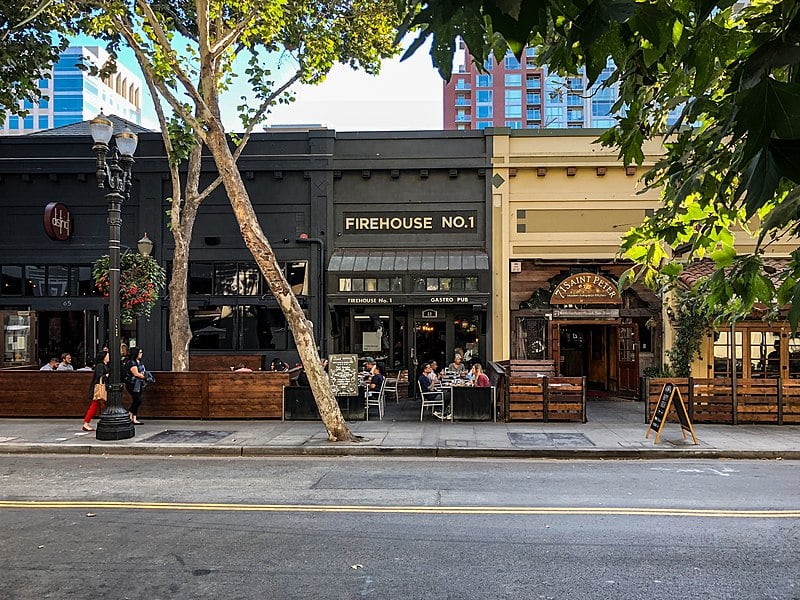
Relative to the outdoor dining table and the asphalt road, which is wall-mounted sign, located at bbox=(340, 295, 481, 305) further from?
the asphalt road

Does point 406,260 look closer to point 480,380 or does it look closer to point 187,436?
point 480,380

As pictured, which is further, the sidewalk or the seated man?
the seated man

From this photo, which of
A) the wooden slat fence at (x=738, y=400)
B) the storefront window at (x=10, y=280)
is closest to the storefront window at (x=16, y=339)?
the storefront window at (x=10, y=280)

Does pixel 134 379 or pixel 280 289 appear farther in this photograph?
pixel 134 379

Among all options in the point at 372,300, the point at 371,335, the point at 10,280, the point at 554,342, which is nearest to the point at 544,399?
the point at 554,342

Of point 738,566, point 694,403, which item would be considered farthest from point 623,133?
point 694,403

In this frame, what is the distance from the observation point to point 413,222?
1908cm

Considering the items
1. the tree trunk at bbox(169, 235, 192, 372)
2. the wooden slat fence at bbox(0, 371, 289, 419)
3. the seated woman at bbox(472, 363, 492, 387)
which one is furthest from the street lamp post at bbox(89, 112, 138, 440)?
the seated woman at bbox(472, 363, 492, 387)

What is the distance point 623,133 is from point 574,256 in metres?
14.2

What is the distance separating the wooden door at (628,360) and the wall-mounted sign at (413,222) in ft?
17.0

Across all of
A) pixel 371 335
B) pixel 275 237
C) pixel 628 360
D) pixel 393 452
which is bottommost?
pixel 393 452

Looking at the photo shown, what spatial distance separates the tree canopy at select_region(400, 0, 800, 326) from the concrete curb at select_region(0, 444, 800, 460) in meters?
6.71

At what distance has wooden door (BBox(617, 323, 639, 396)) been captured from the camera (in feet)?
59.2

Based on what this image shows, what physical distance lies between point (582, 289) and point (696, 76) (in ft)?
51.3
